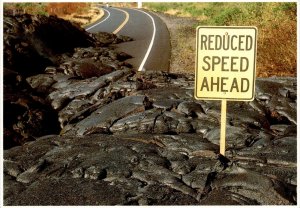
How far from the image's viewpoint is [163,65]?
1287 cm

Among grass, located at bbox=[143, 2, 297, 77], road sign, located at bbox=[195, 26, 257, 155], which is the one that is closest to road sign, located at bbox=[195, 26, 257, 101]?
road sign, located at bbox=[195, 26, 257, 155]

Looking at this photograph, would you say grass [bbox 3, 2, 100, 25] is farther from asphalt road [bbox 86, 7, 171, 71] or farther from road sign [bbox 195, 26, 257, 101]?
road sign [bbox 195, 26, 257, 101]

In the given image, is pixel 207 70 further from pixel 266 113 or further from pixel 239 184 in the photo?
pixel 266 113

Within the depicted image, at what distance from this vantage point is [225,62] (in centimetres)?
458

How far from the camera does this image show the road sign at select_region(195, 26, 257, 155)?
177 inches

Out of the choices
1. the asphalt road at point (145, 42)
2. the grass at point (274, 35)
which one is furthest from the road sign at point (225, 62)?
the asphalt road at point (145, 42)

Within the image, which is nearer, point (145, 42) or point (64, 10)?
point (145, 42)

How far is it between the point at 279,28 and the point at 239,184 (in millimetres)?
8213

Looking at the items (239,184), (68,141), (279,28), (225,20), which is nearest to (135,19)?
(225,20)

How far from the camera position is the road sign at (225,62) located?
4484mm

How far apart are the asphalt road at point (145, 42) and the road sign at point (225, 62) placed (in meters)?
7.58

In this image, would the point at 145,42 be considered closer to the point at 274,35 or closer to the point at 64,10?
the point at 274,35

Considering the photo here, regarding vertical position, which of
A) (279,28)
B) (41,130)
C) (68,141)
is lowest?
(41,130)

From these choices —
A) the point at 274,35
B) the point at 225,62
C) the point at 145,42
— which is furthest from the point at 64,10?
the point at 225,62
